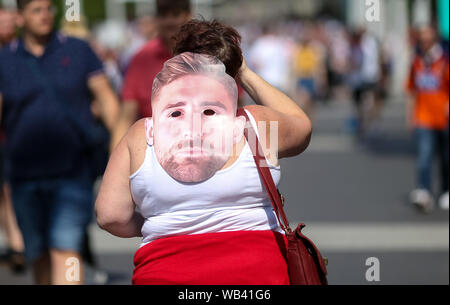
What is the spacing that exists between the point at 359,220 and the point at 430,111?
155 cm

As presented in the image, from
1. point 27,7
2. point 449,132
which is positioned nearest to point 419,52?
point 449,132

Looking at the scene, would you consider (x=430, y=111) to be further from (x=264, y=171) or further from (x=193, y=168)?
(x=193, y=168)

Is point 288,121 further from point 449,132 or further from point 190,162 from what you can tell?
point 449,132

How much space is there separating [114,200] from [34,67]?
2082 mm

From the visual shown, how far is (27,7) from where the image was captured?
4.70 metres

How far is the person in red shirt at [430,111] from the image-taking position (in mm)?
9055

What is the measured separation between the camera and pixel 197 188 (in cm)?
265

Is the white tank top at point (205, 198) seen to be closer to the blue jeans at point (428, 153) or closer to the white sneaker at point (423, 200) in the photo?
the white sneaker at point (423, 200)

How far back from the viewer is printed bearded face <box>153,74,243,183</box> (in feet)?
8.64

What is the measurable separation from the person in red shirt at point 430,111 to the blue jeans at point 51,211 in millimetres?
4977

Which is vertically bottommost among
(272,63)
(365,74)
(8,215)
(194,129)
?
(8,215)

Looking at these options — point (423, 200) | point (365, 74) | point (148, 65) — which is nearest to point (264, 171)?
point (148, 65)
